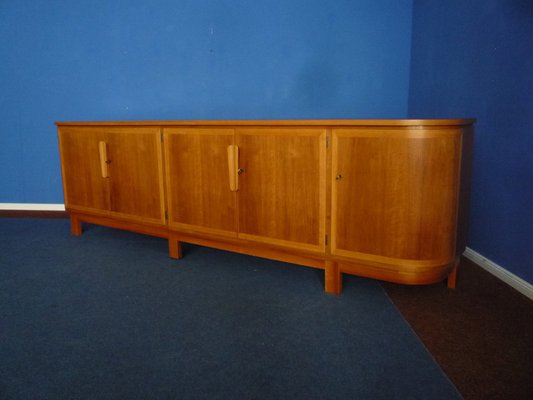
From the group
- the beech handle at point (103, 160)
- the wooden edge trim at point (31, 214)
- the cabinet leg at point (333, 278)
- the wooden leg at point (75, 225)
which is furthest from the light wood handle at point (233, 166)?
the wooden edge trim at point (31, 214)

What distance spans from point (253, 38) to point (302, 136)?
1542 mm

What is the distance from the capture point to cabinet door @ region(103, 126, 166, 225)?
2.46 m

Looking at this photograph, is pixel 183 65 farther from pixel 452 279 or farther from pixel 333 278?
pixel 452 279

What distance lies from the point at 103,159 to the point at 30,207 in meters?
1.44

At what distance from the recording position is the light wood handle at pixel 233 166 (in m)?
2.11

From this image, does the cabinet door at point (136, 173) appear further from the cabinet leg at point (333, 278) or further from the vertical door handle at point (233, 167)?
the cabinet leg at point (333, 278)

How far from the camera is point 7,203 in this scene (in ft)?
12.0

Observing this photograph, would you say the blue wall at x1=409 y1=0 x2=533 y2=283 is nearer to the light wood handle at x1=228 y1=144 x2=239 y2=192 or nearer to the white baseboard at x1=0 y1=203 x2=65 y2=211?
the light wood handle at x1=228 y1=144 x2=239 y2=192

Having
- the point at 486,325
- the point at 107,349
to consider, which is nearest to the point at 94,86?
the point at 107,349

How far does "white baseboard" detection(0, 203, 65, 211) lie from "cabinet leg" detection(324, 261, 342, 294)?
259 cm

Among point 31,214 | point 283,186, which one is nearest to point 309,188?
point 283,186

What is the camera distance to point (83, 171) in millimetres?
2809

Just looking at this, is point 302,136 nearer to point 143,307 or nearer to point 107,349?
point 143,307

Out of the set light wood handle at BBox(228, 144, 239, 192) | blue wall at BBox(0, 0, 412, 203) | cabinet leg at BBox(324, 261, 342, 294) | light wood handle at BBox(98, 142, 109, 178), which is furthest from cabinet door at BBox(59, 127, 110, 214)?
cabinet leg at BBox(324, 261, 342, 294)
